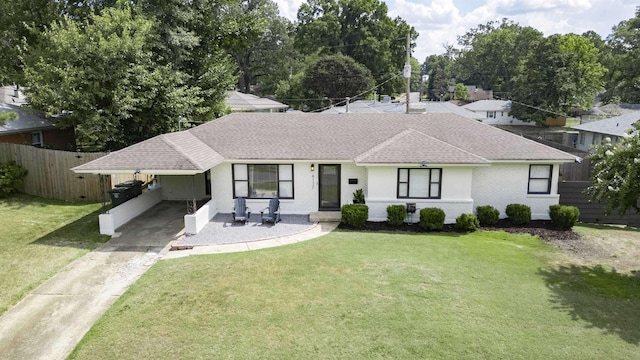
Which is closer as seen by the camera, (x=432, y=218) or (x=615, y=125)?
(x=432, y=218)

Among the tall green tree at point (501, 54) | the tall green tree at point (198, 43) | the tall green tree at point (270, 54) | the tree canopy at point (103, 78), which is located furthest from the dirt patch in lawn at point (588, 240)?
the tall green tree at point (501, 54)

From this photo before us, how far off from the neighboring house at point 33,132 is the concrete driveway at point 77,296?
10.5 metres

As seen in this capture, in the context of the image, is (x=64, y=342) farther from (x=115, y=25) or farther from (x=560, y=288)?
(x=115, y=25)

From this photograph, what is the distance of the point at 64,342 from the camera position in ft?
27.9

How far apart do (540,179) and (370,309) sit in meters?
11.5

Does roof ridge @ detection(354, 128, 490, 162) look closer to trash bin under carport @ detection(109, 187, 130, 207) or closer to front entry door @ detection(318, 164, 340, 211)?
front entry door @ detection(318, 164, 340, 211)

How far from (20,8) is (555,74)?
53.5 meters

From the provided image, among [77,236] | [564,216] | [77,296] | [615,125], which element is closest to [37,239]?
[77,236]

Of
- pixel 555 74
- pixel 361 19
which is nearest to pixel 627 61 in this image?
pixel 555 74

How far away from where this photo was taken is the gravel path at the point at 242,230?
14.6 m

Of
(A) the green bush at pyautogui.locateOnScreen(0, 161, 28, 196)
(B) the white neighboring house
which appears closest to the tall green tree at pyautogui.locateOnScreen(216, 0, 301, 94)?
(B) the white neighboring house

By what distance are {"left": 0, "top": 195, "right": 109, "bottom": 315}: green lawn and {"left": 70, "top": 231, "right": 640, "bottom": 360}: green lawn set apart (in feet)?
9.94

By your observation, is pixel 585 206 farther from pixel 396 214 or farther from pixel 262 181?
pixel 262 181

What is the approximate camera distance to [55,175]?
1933cm
